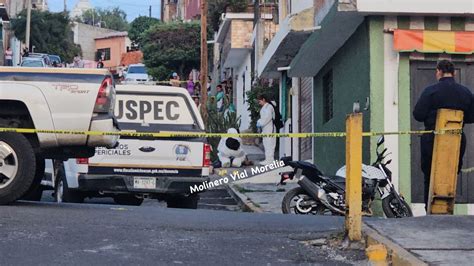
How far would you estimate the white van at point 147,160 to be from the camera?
12102 mm

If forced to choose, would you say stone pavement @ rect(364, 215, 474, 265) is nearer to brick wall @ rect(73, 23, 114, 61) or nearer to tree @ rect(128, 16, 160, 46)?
tree @ rect(128, 16, 160, 46)

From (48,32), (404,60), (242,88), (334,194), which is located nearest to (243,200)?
(404,60)

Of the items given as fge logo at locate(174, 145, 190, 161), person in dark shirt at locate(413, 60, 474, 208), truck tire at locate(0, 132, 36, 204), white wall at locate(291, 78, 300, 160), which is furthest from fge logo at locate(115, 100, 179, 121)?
white wall at locate(291, 78, 300, 160)

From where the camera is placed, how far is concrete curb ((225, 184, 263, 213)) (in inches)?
567

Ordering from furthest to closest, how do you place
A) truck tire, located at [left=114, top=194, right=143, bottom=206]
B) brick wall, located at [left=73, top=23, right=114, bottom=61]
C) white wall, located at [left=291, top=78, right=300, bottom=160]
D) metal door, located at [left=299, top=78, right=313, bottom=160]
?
brick wall, located at [left=73, top=23, right=114, bottom=61] < white wall, located at [left=291, top=78, right=300, bottom=160] < metal door, located at [left=299, top=78, right=313, bottom=160] < truck tire, located at [left=114, top=194, right=143, bottom=206]

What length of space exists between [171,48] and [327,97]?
117 ft

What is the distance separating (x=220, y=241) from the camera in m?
7.33

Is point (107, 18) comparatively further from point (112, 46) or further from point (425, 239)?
point (425, 239)

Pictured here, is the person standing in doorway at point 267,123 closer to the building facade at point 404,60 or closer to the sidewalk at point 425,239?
the building facade at point 404,60

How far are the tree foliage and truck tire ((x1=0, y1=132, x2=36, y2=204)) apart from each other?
83.0 ft

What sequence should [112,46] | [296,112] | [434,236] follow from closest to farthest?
[434,236], [296,112], [112,46]

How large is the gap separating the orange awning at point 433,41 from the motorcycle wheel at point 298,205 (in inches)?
111

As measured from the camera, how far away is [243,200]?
51.3 feet

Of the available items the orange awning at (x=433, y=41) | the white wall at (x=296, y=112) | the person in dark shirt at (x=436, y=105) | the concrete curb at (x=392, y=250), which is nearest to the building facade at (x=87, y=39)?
the white wall at (x=296, y=112)
